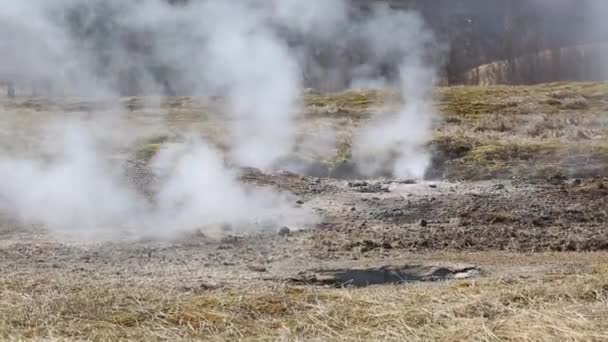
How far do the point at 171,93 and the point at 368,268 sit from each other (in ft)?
81.5

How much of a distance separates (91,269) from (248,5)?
12620 millimetres

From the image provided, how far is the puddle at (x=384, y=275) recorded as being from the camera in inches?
361

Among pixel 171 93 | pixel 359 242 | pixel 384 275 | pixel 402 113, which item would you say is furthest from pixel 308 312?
pixel 171 93

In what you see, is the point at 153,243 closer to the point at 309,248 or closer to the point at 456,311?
the point at 309,248

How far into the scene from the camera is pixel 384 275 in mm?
9492

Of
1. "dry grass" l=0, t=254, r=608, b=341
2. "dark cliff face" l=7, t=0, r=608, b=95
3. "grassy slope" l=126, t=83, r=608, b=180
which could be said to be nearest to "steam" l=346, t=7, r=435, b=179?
"grassy slope" l=126, t=83, r=608, b=180

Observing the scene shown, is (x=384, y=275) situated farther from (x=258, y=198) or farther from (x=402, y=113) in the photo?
(x=402, y=113)

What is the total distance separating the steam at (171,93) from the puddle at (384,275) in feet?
9.07

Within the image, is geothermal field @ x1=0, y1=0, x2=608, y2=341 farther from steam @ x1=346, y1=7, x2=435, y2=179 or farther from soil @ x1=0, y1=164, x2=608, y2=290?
steam @ x1=346, y1=7, x2=435, y2=179

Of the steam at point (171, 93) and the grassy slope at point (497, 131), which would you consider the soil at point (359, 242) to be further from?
the grassy slope at point (497, 131)

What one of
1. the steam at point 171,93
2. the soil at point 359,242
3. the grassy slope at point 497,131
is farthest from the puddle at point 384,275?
the grassy slope at point 497,131

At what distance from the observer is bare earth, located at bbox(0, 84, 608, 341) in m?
6.35

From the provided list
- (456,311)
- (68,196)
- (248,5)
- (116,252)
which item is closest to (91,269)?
(116,252)

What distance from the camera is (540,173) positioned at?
17.2 meters
